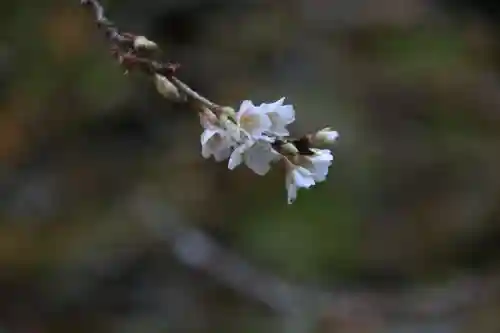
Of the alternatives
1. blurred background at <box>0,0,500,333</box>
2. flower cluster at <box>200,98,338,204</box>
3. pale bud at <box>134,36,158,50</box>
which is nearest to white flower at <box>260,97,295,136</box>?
flower cluster at <box>200,98,338,204</box>

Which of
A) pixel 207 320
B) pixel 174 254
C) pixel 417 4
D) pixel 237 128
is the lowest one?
pixel 237 128

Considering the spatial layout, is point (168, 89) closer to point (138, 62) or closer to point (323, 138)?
point (138, 62)

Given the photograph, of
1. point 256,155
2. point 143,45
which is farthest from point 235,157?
point 143,45

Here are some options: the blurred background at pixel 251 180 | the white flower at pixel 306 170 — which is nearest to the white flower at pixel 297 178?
the white flower at pixel 306 170

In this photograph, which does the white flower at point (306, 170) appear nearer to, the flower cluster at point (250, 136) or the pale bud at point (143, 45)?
the flower cluster at point (250, 136)

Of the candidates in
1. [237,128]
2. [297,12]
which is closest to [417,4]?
[297,12]

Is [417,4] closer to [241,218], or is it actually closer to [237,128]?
[241,218]
